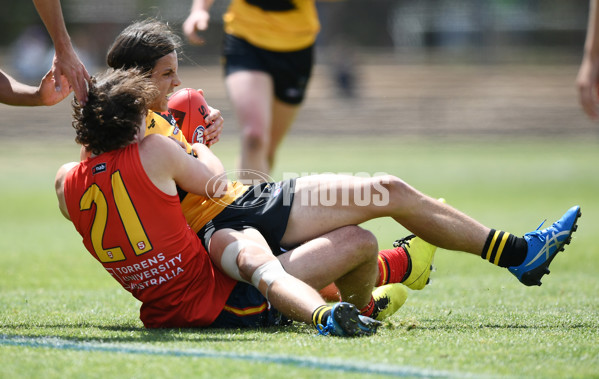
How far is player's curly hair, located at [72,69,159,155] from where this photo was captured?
13.0ft

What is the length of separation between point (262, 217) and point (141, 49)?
1180mm

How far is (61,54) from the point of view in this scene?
4.30 meters

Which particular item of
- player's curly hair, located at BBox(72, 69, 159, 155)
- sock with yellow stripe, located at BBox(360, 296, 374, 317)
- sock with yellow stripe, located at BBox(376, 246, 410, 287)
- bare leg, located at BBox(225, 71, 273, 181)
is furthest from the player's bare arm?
bare leg, located at BBox(225, 71, 273, 181)

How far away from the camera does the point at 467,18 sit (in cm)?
3578

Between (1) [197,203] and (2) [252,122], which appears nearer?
(1) [197,203]

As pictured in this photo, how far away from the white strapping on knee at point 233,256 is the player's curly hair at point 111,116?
2.36 feet

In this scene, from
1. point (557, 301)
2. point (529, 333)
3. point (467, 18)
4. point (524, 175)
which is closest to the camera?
point (529, 333)

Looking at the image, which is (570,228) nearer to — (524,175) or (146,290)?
(146,290)

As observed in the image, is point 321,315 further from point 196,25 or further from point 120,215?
point 196,25

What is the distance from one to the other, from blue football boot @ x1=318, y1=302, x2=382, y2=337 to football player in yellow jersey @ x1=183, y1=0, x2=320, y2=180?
127 inches

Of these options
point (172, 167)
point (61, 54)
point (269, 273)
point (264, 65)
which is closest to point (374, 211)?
point (269, 273)

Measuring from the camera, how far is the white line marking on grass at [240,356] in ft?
10.1

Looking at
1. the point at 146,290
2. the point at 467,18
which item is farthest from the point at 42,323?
the point at 467,18

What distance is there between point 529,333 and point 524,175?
14.2 metres
